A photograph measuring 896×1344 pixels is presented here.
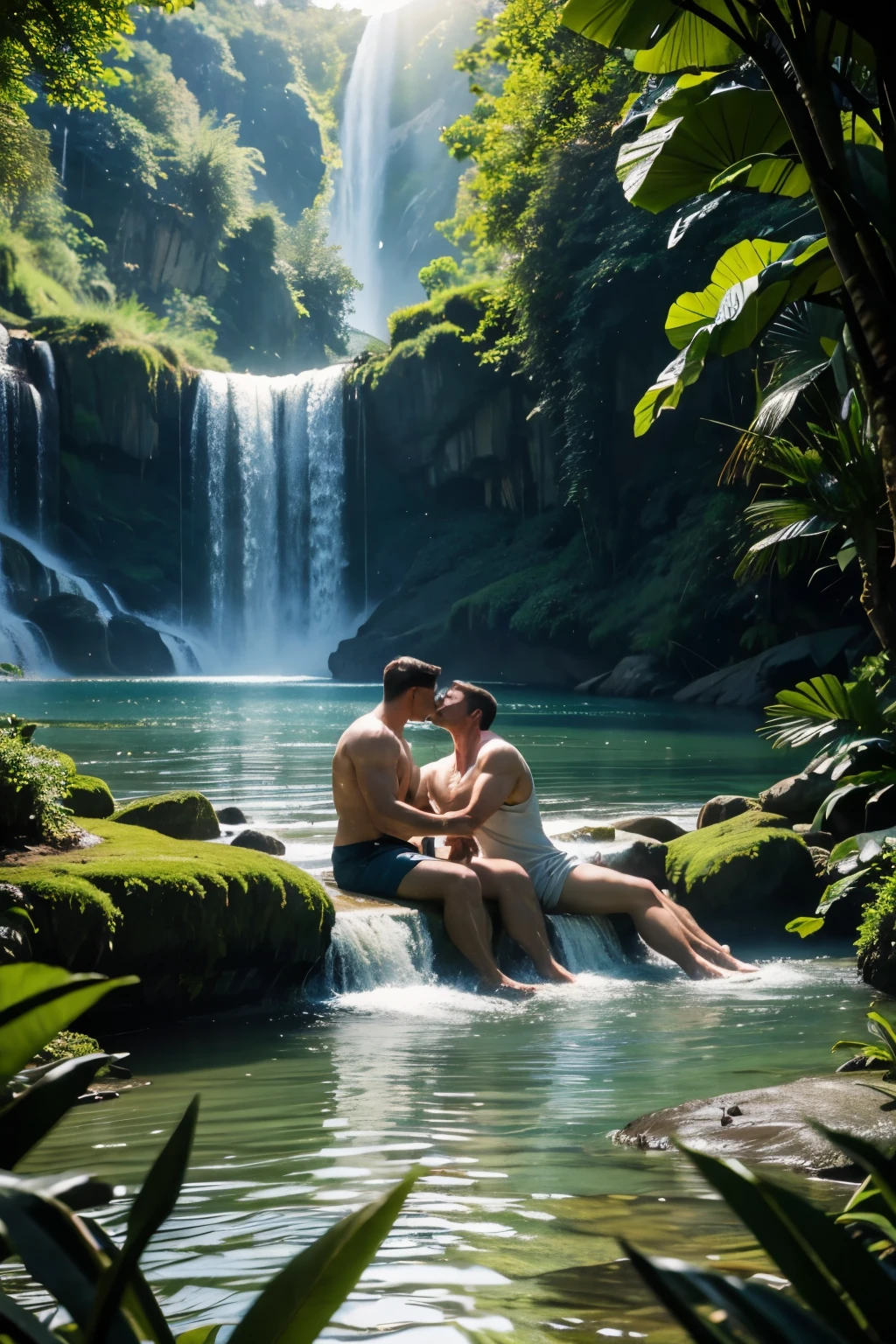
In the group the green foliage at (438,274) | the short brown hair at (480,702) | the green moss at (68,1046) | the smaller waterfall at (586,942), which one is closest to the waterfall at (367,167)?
the green foliage at (438,274)

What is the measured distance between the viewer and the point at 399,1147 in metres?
4.22

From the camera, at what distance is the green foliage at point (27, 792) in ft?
22.2

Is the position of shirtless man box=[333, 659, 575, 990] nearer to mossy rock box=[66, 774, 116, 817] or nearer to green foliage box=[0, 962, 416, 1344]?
mossy rock box=[66, 774, 116, 817]

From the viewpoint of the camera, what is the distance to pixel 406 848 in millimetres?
7508

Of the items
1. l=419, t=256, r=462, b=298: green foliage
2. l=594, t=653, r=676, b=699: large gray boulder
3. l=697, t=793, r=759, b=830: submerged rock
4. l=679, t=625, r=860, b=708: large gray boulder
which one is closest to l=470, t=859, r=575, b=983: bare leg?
l=697, t=793, r=759, b=830: submerged rock

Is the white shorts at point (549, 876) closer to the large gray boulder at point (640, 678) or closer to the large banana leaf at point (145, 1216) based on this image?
the large banana leaf at point (145, 1216)

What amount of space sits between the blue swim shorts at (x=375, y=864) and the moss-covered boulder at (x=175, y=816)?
2434mm

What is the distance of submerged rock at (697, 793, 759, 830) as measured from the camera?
1031 centimetres

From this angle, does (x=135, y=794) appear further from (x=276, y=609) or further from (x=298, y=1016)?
(x=276, y=609)

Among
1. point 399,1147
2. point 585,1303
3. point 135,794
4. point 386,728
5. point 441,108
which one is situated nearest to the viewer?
point 585,1303

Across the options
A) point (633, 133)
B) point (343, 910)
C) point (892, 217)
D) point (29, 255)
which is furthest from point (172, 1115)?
point (29, 255)

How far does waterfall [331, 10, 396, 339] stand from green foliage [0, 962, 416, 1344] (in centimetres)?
10519

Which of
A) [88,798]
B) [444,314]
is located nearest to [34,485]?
[444,314]

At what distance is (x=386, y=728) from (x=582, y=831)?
278cm
